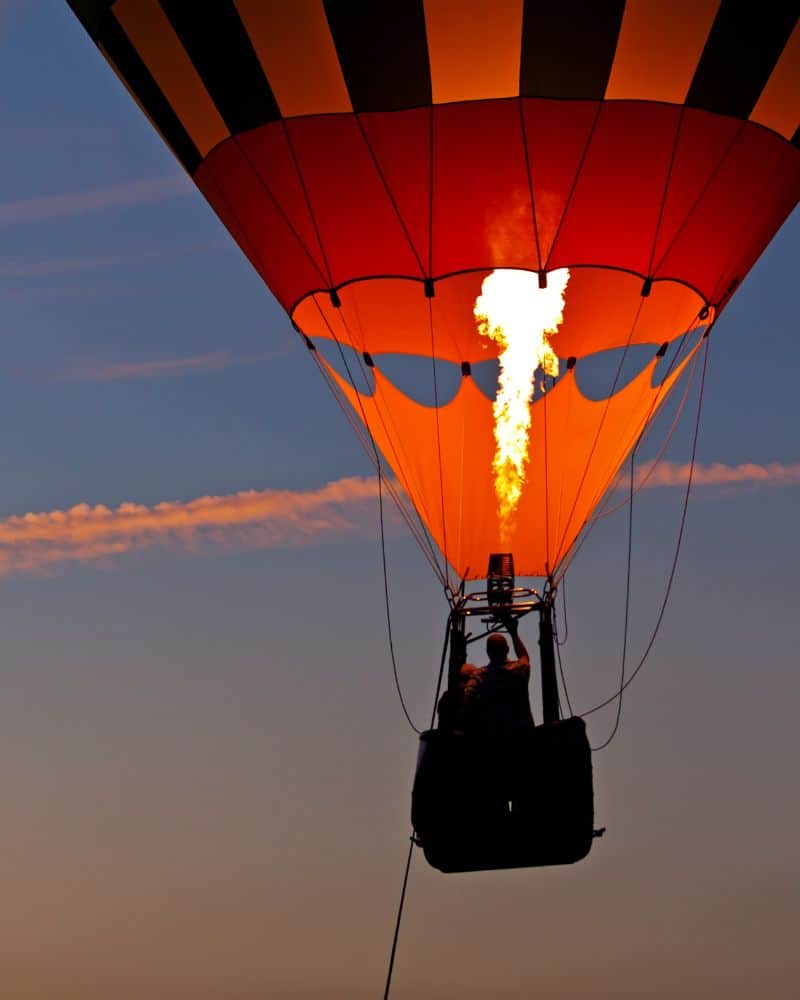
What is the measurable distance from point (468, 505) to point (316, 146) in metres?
2.71

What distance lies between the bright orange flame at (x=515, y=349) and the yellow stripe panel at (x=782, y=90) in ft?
5.47

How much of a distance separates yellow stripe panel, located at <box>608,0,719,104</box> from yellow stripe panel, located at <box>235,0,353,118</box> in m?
1.75

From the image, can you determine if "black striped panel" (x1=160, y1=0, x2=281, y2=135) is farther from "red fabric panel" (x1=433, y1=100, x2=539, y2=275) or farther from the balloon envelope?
"red fabric panel" (x1=433, y1=100, x2=539, y2=275)

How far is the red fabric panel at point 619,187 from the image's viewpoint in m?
15.6

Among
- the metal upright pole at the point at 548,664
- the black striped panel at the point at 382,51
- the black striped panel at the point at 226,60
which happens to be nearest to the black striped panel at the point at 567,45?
the black striped panel at the point at 382,51

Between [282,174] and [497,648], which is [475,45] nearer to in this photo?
[282,174]

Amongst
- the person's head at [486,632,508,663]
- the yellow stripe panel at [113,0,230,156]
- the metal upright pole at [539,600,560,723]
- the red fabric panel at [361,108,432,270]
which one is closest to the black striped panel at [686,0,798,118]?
the red fabric panel at [361,108,432,270]

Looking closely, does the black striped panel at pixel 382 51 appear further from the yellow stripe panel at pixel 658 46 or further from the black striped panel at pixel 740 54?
the black striped panel at pixel 740 54

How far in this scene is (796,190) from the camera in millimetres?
16672

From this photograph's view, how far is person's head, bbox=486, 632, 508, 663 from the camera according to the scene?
14945mm

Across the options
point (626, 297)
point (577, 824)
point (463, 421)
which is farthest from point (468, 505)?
point (577, 824)

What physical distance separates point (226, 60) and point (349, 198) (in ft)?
4.05

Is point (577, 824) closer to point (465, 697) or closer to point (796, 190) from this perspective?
point (465, 697)

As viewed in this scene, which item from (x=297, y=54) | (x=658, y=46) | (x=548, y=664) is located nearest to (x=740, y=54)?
(x=658, y=46)
